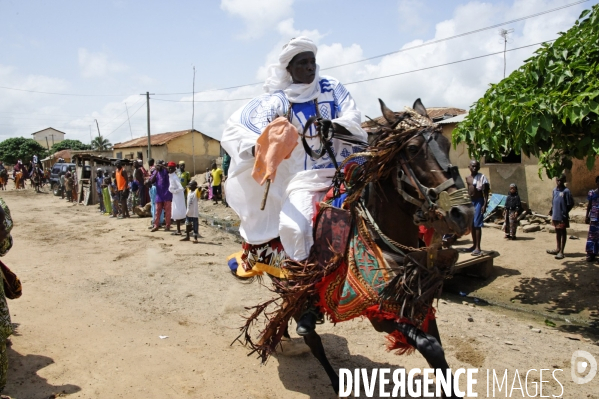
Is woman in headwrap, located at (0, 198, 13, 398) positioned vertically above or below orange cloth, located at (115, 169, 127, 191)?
below

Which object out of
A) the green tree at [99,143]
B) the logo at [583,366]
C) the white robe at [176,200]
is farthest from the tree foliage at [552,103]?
the green tree at [99,143]

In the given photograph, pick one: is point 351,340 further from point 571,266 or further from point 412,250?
point 571,266

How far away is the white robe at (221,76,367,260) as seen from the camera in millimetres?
3445

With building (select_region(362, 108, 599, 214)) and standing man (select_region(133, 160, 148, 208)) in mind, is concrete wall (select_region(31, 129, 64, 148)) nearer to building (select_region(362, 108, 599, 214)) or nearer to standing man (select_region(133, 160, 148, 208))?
standing man (select_region(133, 160, 148, 208))

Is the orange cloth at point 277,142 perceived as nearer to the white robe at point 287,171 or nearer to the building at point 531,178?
the white robe at point 287,171

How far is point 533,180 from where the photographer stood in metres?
12.8

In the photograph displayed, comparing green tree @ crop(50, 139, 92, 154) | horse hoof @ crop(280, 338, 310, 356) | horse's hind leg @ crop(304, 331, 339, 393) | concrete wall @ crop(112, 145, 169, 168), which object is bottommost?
horse hoof @ crop(280, 338, 310, 356)

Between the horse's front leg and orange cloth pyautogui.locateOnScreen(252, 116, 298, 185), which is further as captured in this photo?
orange cloth pyautogui.locateOnScreen(252, 116, 298, 185)

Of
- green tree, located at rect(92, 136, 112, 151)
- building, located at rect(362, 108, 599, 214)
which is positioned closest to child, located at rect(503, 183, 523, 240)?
building, located at rect(362, 108, 599, 214)

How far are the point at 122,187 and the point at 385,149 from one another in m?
13.3

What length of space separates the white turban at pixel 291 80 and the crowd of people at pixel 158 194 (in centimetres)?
391

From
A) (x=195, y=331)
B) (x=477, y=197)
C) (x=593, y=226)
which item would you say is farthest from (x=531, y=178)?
(x=195, y=331)

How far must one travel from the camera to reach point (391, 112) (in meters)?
2.96

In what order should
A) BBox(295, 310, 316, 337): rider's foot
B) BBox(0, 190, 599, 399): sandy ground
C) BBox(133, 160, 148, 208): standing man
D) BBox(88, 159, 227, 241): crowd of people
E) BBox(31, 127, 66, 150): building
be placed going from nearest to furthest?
BBox(295, 310, 316, 337): rider's foot → BBox(0, 190, 599, 399): sandy ground → BBox(88, 159, 227, 241): crowd of people → BBox(133, 160, 148, 208): standing man → BBox(31, 127, 66, 150): building
